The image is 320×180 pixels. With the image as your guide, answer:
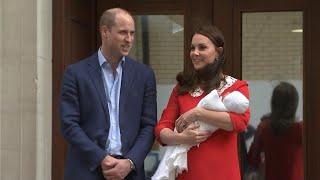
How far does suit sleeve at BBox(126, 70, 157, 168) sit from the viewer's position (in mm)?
3826

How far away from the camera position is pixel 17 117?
17.0ft

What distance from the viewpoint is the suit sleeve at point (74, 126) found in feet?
12.2

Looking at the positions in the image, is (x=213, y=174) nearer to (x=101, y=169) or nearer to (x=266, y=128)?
(x=101, y=169)

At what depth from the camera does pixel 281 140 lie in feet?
18.9

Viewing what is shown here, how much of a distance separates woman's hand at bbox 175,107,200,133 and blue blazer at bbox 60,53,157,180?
230 mm

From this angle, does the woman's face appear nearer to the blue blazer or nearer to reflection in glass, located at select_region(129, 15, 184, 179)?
the blue blazer

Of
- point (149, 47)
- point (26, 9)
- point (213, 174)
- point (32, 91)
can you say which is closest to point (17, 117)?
point (32, 91)

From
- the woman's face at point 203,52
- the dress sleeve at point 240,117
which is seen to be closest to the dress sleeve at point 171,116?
the woman's face at point 203,52

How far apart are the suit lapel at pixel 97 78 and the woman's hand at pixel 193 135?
478mm

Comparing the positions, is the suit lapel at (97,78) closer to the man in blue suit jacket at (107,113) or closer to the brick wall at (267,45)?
the man in blue suit jacket at (107,113)

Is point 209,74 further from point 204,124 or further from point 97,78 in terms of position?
point 97,78

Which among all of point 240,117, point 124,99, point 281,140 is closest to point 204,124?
point 240,117

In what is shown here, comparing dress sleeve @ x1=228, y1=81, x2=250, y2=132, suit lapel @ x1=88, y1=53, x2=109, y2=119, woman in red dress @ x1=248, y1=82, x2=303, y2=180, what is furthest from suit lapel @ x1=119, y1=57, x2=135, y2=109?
A: woman in red dress @ x1=248, y1=82, x2=303, y2=180

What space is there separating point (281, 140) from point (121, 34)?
2443 mm
